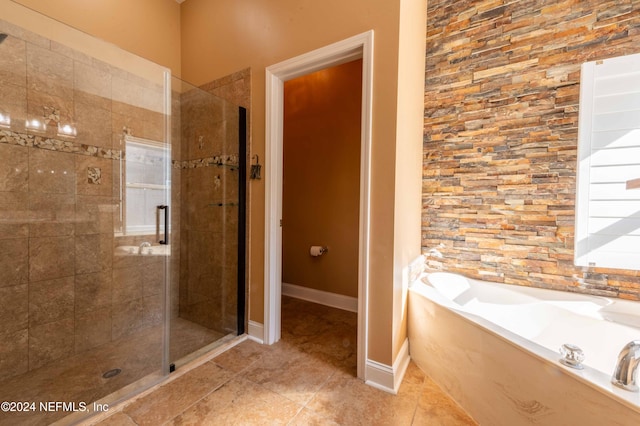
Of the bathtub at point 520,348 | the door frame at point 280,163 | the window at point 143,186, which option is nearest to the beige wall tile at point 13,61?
the window at point 143,186

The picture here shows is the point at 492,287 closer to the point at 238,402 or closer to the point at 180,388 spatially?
the point at 238,402

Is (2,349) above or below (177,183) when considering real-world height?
below

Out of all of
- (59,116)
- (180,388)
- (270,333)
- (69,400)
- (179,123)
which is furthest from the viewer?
(179,123)

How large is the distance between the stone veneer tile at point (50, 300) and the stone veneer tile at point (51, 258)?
50 mm

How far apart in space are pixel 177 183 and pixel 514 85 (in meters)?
2.86

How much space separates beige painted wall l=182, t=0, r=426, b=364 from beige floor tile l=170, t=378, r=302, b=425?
0.58m

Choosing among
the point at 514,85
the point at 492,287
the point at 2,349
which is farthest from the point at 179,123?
the point at 492,287

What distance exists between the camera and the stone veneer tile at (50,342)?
1621 millimetres

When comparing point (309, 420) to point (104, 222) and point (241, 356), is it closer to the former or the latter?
point (241, 356)

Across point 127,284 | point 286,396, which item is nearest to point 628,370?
point 286,396

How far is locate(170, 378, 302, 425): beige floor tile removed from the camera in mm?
1274

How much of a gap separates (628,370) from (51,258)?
9.92 ft

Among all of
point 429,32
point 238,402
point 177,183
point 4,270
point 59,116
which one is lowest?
point 238,402

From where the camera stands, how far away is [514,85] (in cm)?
178
